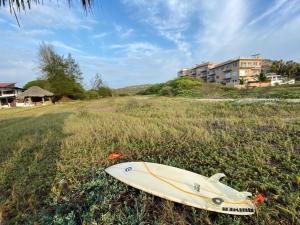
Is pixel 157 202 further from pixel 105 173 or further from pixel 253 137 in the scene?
pixel 253 137

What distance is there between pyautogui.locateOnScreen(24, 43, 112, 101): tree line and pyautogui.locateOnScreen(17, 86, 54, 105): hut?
3003 mm

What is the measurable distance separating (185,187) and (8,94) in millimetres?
42738

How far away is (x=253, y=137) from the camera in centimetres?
426

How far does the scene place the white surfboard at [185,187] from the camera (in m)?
1.96

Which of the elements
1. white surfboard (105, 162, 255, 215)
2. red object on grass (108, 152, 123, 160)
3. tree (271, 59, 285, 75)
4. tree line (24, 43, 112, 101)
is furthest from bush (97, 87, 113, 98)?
tree (271, 59, 285, 75)

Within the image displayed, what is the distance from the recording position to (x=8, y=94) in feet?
112

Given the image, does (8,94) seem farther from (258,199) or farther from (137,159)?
(258,199)

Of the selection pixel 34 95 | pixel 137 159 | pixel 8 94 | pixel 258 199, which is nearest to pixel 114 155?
pixel 137 159

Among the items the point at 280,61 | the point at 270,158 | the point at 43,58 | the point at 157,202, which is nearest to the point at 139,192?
the point at 157,202

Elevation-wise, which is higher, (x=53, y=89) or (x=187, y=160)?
(x=53, y=89)

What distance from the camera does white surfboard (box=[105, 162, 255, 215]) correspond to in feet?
6.45

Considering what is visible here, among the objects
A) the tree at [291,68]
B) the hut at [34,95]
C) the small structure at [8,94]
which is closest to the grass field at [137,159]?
the hut at [34,95]

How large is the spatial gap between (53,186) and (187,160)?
2.31 meters

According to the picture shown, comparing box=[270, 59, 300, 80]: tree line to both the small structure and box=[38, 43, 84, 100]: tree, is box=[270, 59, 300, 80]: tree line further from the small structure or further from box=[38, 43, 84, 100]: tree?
the small structure
